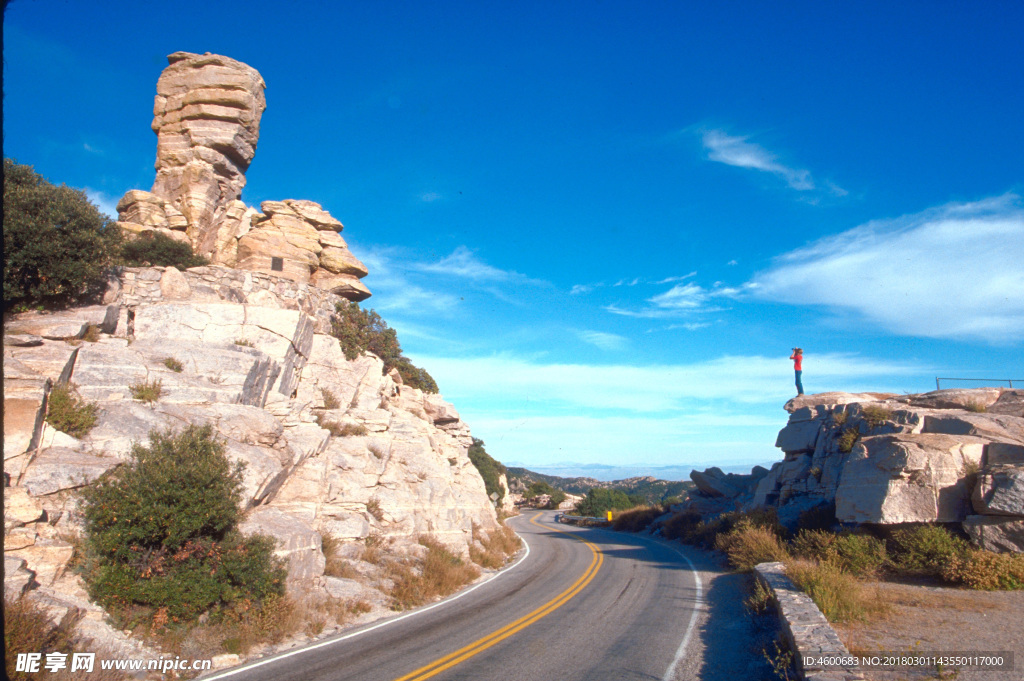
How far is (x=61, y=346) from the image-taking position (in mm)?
15758

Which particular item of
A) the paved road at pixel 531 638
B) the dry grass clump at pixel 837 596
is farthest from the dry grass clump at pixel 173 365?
the dry grass clump at pixel 837 596

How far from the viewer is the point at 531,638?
1173 cm

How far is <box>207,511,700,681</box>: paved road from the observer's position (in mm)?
9617

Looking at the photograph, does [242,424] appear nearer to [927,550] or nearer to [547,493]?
[927,550]

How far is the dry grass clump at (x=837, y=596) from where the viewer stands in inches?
433

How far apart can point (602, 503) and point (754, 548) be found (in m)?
34.1

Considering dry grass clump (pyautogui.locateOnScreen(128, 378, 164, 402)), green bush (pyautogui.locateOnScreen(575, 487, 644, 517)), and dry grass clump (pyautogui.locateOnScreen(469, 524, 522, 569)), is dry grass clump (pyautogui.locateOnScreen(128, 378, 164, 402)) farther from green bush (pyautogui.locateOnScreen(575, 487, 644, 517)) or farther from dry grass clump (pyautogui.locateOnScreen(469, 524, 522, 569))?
green bush (pyautogui.locateOnScreen(575, 487, 644, 517))

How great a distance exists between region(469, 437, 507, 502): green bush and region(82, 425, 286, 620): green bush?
122 feet

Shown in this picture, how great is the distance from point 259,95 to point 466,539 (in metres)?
28.3

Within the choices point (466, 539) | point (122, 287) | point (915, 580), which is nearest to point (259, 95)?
point (122, 287)

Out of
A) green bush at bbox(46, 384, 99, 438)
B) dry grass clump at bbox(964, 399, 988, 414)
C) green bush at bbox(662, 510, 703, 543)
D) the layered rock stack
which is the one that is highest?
the layered rock stack

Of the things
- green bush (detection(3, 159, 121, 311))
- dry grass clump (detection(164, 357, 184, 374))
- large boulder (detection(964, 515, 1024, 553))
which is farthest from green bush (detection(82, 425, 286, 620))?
large boulder (detection(964, 515, 1024, 553))

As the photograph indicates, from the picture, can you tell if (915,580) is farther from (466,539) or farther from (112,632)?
(112,632)

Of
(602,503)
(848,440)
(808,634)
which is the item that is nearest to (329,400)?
(808,634)
